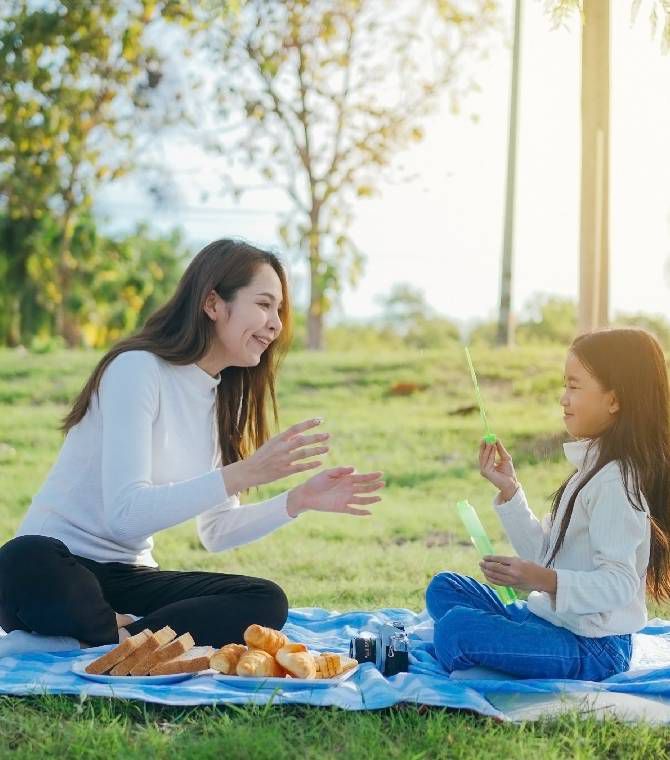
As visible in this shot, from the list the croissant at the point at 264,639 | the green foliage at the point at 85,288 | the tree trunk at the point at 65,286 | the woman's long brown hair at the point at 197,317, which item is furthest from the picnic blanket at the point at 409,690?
the green foliage at the point at 85,288

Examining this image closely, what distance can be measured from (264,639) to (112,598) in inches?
23.0

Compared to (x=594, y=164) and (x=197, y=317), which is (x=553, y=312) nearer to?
(x=594, y=164)

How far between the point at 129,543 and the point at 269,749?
1139 mm

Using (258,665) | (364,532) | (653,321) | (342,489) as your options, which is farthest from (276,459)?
(653,321)

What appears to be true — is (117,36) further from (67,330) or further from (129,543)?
(129,543)

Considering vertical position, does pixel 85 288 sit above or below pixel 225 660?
above

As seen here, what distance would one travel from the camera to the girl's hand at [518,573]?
111 inches

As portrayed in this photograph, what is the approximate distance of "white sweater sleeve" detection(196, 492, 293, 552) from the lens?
348 centimetres

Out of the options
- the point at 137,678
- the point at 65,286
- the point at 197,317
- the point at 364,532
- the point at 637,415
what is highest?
the point at 65,286

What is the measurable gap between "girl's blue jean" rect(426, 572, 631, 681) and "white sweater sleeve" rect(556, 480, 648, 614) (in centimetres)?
16

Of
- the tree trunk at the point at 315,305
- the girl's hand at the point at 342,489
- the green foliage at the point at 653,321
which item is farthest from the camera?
the green foliage at the point at 653,321

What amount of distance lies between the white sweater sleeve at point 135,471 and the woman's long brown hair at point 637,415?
0.99m

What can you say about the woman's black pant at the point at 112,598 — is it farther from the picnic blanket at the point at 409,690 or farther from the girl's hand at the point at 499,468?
the girl's hand at the point at 499,468

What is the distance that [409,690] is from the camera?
111 inches
